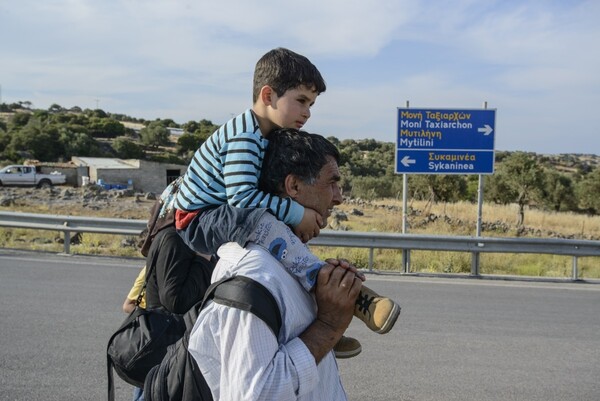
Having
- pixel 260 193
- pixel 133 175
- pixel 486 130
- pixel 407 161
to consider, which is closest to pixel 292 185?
pixel 260 193

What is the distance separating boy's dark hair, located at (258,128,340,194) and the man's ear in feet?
0.05

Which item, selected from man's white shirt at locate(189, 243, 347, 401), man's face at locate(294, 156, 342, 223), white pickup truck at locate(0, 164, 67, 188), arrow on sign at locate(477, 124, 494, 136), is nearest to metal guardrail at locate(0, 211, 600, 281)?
arrow on sign at locate(477, 124, 494, 136)

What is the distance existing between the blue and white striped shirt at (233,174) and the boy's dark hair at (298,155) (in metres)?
0.10

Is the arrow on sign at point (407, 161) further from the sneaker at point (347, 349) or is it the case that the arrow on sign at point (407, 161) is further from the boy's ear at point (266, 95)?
the sneaker at point (347, 349)

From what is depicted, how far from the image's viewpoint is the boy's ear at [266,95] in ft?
7.73

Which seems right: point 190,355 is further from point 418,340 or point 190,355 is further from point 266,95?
point 418,340

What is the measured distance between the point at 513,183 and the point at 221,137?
3201 centimetres

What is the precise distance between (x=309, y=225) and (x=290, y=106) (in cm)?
62

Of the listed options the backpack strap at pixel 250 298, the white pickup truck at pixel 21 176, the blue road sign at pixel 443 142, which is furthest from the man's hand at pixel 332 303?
the white pickup truck at pixel 21 176

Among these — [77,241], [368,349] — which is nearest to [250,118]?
[368,349]

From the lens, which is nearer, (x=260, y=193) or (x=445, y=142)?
(x=260, y=193)

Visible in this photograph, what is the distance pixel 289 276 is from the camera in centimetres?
169

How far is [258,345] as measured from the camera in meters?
1.50

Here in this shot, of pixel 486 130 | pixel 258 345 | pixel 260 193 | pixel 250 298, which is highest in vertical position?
pixel 486 130
